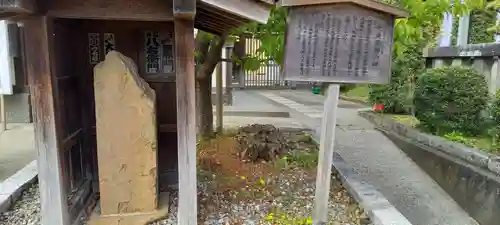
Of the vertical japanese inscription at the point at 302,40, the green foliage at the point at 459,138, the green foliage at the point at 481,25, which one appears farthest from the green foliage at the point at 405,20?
the green foliage at the point at 481,25

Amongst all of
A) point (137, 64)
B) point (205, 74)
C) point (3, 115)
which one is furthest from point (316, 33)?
point (3, 115)

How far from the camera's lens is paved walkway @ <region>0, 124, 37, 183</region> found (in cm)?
571

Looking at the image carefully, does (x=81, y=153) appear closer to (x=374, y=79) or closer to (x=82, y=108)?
(x=82, y=108)

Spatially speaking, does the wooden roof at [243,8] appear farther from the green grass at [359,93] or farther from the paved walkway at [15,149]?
the green grass at [359,93]

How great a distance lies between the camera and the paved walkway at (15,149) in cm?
571

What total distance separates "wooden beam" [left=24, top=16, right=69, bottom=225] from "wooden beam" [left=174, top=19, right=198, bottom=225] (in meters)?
1.02

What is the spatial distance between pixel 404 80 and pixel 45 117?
30.5ft

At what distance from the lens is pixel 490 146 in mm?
6047

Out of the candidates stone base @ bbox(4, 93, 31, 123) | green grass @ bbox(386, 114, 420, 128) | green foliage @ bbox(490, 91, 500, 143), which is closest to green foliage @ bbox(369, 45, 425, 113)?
green grass @ bbox(386, 114, 420, 128)

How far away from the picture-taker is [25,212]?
12.9 feet

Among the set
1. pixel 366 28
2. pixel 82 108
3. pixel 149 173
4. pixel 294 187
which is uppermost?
pixel 366 28

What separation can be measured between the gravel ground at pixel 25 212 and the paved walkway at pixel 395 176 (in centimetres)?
436

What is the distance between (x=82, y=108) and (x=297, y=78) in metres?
2.50

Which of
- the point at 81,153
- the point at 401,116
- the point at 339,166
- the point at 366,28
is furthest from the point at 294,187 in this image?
the point at 401,116
